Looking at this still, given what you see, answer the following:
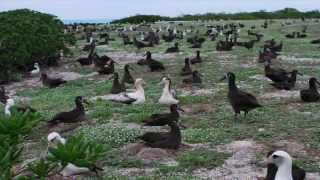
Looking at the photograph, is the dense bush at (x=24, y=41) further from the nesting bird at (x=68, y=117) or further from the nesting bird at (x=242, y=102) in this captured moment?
the nesting bird at (x=242, y=102)

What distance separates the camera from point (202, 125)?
1667 centimetres

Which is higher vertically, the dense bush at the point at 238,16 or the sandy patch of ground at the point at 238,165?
the sandy patch of ground at the point at 238,165

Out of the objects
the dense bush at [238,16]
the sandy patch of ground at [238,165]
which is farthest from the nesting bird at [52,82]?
the dense bush at [238,16]

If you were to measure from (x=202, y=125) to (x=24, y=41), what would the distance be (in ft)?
60.8

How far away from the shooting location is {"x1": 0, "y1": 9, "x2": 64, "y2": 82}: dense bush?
31.8m

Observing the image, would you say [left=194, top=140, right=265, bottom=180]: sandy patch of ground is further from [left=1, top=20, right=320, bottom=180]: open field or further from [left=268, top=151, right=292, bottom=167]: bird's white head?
[left=268, top=151, right=292, bottom=167]: bird's white head

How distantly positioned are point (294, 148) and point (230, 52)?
2312 centimetres

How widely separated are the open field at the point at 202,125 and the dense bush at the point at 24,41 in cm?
153

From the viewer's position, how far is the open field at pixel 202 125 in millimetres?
12859

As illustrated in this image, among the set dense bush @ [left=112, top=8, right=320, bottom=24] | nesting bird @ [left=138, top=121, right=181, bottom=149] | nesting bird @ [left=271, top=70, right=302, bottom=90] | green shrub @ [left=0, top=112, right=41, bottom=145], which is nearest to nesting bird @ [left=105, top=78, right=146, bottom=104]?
nesting bird @ [left=271, top=70, right=302, bottom=90]

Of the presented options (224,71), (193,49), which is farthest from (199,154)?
(193,49)

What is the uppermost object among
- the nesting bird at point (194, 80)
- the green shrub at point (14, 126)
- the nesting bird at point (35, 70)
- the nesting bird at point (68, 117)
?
the green shrub at point (14, 126)

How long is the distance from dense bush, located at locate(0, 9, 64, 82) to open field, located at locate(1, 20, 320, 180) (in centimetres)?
153

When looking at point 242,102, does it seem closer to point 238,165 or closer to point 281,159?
point 238,165
